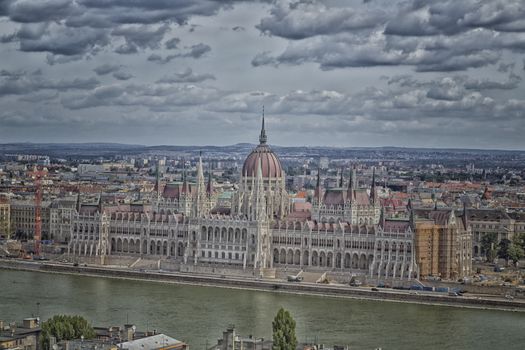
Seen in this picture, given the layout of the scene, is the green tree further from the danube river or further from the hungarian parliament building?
Answer: the danube river

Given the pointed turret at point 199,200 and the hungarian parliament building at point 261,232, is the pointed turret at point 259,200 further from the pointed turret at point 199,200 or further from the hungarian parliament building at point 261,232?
the pointed turret at point 199,200

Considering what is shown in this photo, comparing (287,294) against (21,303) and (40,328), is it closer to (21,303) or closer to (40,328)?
(21,303)

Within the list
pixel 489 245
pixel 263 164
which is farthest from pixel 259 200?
pixel 489 245

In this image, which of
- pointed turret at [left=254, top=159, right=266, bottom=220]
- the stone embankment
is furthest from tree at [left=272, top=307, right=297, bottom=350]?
pointed turret at [left=254, top=159, right=266, bottom=220]

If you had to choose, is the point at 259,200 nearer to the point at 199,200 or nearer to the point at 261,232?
the point at 261,232

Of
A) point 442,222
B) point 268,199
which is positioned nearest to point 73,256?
point 268,199
